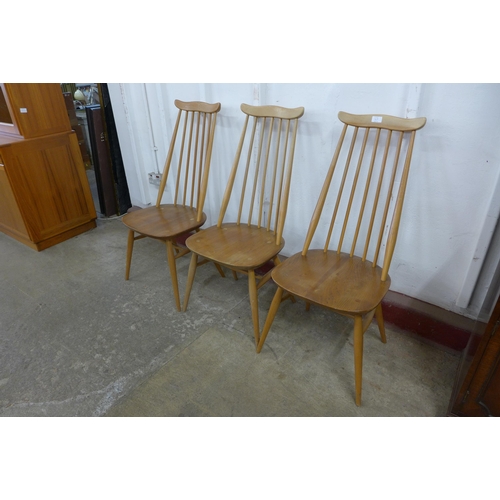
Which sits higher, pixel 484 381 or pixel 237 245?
pixel 237 245

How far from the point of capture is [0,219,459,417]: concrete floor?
4.59ft

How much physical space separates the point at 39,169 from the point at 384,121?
2.23m

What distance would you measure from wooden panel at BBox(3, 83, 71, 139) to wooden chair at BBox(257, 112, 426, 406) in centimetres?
197

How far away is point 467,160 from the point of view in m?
1.34

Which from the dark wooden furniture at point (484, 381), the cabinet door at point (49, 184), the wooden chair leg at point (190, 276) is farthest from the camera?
the cabinet door at point (49, 184)

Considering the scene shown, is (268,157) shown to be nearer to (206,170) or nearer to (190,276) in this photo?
(206,170)

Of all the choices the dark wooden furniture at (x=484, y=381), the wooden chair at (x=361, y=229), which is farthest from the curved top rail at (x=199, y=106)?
the dark wooden furniture at (x=484, y=381)

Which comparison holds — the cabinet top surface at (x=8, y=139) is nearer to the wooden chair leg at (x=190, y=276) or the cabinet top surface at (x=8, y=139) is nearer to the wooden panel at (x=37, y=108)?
the wooden panel at (x=37, y=108)

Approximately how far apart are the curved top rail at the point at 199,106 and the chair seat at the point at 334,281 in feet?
2.92

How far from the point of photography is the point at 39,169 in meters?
2.39

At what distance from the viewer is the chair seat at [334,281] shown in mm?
1262

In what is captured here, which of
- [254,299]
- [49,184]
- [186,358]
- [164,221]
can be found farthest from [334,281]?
[49,184]

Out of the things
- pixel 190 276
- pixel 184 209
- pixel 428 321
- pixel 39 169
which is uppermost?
pixel 39 169
